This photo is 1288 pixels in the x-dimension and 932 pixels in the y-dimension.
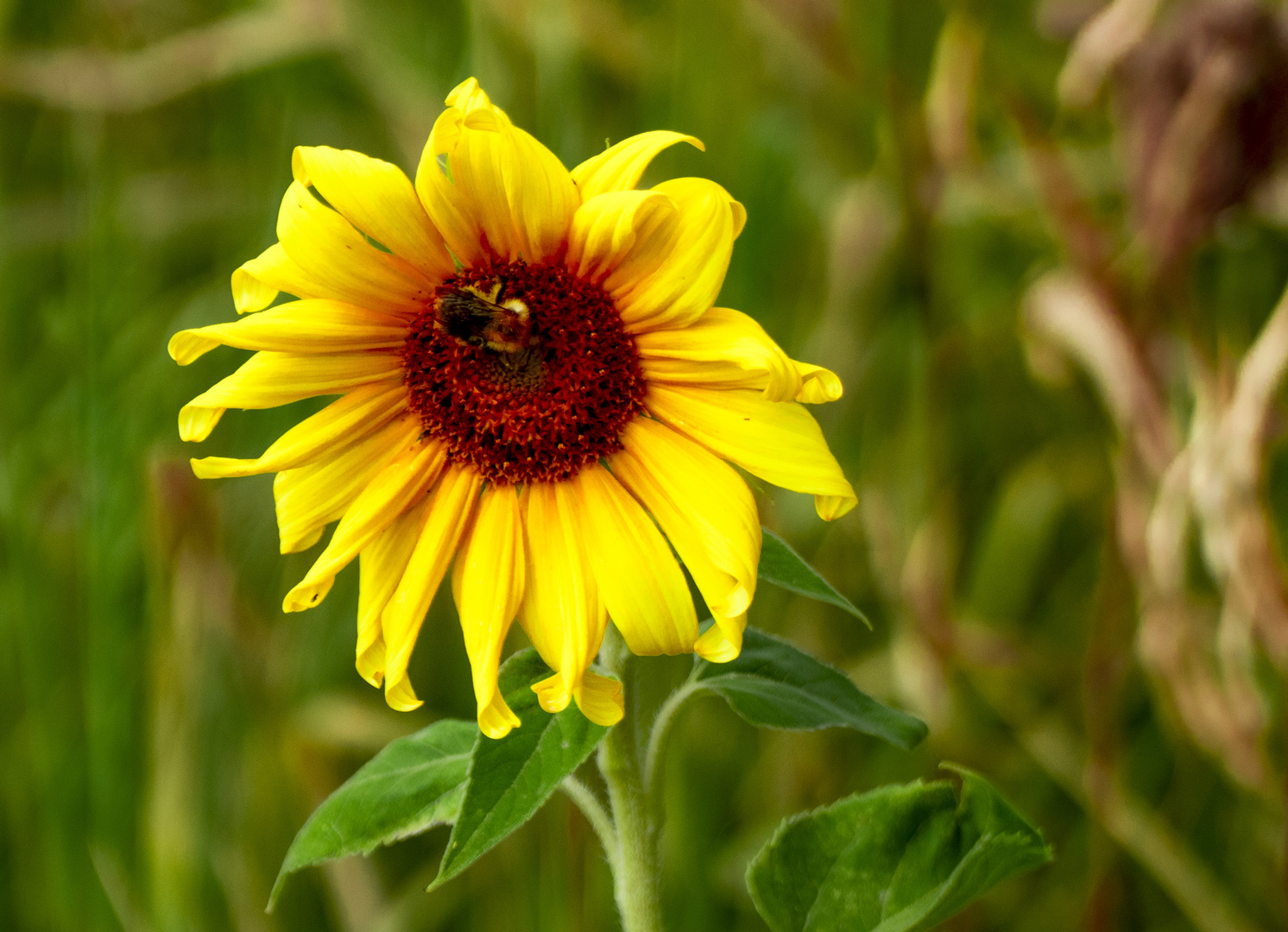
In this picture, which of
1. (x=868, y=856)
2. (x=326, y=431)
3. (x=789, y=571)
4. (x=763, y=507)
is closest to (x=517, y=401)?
(x=326, y=431)

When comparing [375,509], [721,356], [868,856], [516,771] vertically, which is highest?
[721,356]

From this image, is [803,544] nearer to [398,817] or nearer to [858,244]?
[858,244]

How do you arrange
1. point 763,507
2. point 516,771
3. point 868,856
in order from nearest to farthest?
point 516,771 → point 868,856 → point 763,507

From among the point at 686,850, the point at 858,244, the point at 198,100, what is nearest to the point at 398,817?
the point at 686,850

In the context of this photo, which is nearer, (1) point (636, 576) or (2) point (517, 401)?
(1) point (636, 576)

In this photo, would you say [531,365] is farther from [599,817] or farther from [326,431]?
[599,817]

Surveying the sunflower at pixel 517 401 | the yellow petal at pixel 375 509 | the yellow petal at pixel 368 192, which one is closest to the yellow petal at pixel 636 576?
the sunflower at pixel 517 401

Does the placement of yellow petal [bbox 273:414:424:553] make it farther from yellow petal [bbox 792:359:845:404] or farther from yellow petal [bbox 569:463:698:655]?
yellow petal [bbox 792:359:845:404]
